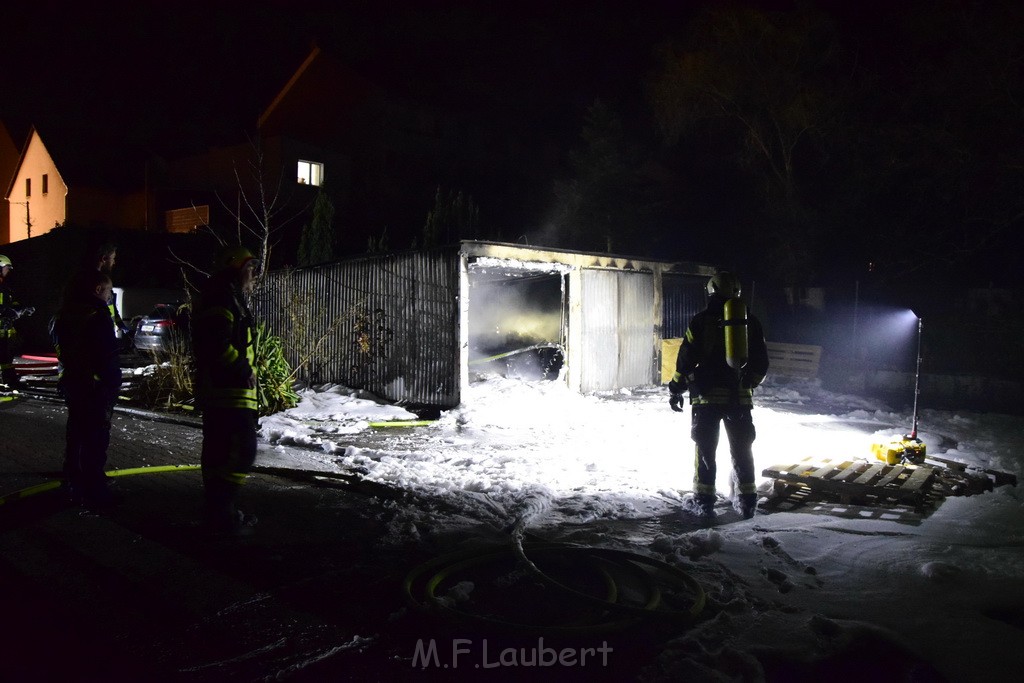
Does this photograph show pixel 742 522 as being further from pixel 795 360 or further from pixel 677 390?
pixel 795 360

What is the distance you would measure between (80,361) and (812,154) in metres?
20.1

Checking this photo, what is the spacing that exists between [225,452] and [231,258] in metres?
1.31

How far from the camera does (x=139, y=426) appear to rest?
29.9 ft

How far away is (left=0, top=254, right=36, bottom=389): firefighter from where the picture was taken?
26.3 ft

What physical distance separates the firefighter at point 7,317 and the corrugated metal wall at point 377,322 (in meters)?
4.33

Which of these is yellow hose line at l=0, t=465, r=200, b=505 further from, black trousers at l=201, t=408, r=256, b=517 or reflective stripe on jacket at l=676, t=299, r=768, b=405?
reflective stripe on jacket at l=676, t=299, r=768, b=405

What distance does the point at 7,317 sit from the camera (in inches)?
334

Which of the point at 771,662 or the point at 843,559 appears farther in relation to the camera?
the point at 843,559

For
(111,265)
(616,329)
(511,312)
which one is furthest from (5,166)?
(111,265)

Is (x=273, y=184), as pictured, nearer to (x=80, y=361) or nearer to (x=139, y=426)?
(x=139, y=426)

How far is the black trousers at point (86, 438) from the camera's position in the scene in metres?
5.10

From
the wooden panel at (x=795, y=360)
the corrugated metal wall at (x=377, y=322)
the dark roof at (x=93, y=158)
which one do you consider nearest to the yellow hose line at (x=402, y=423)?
the corrugated metal wall at (x=377, y=322)

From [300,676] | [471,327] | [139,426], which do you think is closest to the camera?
[300,676]

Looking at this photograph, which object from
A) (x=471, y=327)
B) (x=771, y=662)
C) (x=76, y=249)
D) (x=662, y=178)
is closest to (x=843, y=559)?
(x=771, y=662)
